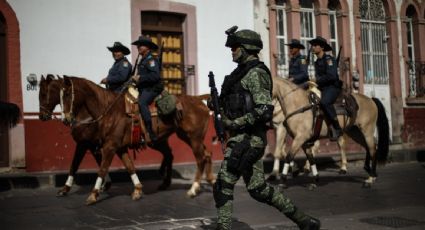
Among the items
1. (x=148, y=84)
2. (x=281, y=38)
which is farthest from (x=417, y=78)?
(x=148, y=84)

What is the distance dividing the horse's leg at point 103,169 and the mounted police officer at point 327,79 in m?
4.22

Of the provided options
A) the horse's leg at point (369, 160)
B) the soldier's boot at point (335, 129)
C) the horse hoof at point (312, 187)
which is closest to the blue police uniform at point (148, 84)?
the horse hoof at point (312, 187)

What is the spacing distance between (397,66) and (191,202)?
12.5 metres

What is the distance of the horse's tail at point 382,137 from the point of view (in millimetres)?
11688

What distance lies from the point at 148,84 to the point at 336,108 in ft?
13.3

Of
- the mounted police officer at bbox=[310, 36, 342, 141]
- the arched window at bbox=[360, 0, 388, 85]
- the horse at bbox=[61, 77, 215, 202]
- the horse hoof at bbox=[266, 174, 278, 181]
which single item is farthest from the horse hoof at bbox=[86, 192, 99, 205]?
the arched window at bbox=[360, 0, 388, 85]

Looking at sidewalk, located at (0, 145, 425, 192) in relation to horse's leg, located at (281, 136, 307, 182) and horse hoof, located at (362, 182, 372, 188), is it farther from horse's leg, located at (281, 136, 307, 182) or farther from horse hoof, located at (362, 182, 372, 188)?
horse hoof, located at (362, 182, 372, 188)

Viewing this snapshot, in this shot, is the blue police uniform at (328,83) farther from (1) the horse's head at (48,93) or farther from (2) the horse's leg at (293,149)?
(1) the horse's head at (48,93)

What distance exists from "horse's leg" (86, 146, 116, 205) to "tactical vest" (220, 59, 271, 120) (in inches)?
148

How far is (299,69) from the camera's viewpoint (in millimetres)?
11562

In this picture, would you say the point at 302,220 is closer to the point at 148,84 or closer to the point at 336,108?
the point at 148,84

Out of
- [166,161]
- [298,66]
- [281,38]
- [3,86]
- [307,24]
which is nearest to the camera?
[166,161]

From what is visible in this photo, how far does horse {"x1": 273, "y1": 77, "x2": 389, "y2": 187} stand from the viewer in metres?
10.2

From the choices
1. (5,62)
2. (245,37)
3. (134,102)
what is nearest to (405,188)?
(134,102)
